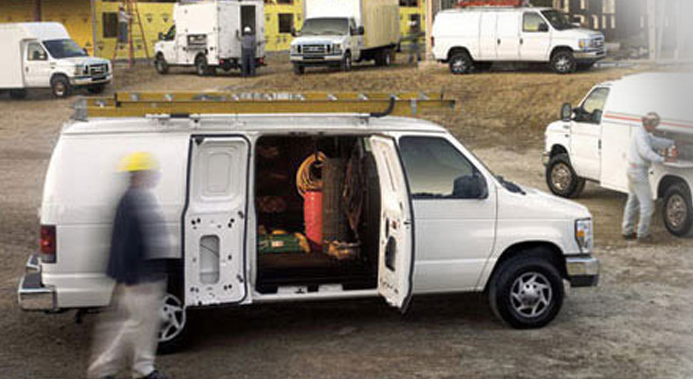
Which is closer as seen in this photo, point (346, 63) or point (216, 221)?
point (216, 221)

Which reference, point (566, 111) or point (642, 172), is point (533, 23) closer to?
point (566, 111)

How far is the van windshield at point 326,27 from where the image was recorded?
35.5 meters

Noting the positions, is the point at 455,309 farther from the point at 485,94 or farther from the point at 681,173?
the point at 485,94

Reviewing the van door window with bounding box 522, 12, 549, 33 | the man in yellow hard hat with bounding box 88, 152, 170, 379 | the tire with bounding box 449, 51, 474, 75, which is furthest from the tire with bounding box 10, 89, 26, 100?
the man in yellow hard hat with bounding box 88, 152, 170, 379

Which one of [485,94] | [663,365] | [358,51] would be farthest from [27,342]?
[358,51]

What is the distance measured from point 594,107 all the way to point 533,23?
16.0 metres

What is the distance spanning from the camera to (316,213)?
30.6ft

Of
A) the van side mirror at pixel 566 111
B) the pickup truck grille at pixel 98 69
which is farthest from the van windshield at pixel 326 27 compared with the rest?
the van side mirror at pixel 566 111

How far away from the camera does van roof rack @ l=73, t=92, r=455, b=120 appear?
25.0ft

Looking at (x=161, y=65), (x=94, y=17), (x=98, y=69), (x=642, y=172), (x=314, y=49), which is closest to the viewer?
(x=642, y=172)

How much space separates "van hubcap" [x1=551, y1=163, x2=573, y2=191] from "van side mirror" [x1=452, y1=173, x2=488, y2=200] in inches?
306

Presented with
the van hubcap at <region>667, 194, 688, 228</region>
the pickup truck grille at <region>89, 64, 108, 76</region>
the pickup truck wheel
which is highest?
the pickup truck grille at <region>89, 64, 108, 76</region>

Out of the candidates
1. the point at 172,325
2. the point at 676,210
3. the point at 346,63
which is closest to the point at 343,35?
the point at 346,63

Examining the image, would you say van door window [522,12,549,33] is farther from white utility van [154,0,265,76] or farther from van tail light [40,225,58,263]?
van tail light [40,225,58,263]
